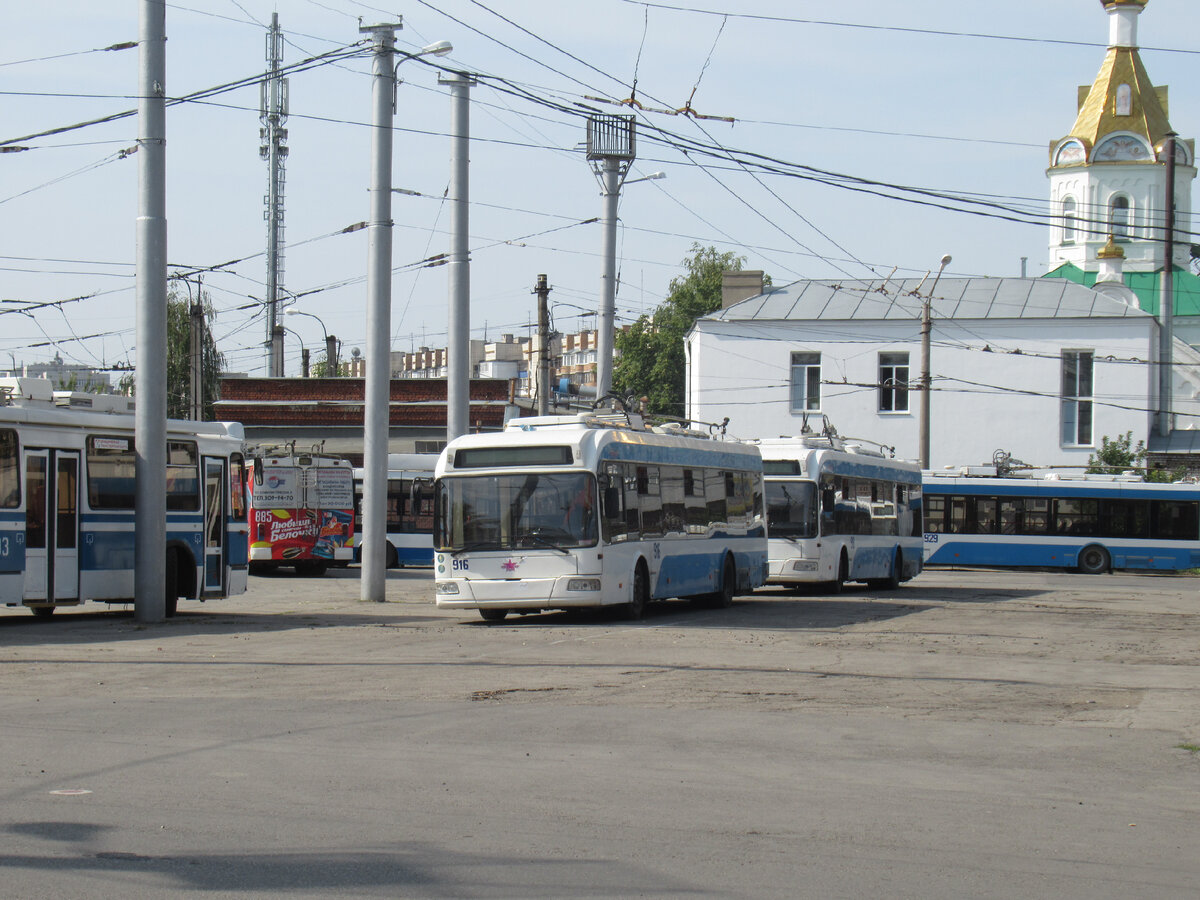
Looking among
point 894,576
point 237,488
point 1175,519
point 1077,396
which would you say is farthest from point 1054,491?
point 237,488

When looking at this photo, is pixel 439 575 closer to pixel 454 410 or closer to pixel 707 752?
pixel 454 410

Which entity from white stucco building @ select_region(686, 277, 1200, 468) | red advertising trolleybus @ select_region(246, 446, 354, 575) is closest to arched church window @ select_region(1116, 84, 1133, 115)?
white stucco building @ select_region(686, 277, 1200, 468)

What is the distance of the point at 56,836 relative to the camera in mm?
6828

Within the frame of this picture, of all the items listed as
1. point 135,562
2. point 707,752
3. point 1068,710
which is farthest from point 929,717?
point 135,562

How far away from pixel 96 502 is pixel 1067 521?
101 ft

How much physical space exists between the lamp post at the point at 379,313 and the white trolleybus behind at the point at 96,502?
89.1 inches

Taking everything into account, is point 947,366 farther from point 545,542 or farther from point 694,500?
point 545,542

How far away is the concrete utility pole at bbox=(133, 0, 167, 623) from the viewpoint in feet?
64.1

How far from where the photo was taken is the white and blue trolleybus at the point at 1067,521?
42875mm

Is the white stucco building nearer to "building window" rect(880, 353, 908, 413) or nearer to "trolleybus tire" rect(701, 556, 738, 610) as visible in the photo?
"building window" rect(880, 353, 908, 413)

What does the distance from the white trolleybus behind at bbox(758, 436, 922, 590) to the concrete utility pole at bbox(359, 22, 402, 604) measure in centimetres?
786

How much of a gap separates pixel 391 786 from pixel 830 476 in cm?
2116

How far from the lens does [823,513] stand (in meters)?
28.3

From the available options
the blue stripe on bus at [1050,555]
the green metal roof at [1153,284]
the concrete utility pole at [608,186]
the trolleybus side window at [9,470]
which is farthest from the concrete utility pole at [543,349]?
the green metal roof at [1153,284]
